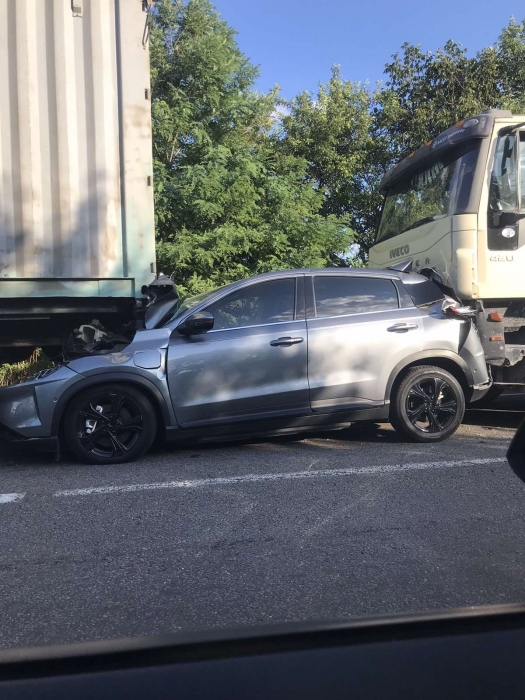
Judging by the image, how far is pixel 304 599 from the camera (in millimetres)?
2709

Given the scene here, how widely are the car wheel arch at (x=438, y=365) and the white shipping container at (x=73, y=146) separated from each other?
2505 millimetres

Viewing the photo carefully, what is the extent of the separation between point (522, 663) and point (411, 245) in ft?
20.5

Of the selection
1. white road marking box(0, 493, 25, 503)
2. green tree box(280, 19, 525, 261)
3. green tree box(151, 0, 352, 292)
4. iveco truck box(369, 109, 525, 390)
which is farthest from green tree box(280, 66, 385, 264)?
white road marking box(0, 493, 25, 503)

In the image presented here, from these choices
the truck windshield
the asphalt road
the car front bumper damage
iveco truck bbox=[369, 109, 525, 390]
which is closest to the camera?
the asphalt road

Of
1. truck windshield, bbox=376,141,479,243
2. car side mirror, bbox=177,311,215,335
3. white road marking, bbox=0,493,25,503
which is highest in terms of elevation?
truck windshield, bbox=376,141,479,243

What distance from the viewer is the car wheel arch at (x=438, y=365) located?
18.2ft

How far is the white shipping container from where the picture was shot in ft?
17.5

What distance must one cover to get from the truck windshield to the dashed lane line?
257 cm

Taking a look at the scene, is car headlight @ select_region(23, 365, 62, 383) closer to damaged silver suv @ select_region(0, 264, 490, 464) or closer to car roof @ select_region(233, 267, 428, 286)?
damaged silver suv @ select_region(0, 264, 490, 464)

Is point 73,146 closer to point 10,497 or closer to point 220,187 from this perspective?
point 10,497

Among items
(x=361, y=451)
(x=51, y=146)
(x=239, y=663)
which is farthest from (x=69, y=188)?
(x=239, y=663)

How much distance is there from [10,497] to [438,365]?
385cm

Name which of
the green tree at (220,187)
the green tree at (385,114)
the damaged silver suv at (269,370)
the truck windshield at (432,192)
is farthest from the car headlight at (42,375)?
the green tree at (385,114)

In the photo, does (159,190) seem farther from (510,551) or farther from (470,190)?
(510,551)
